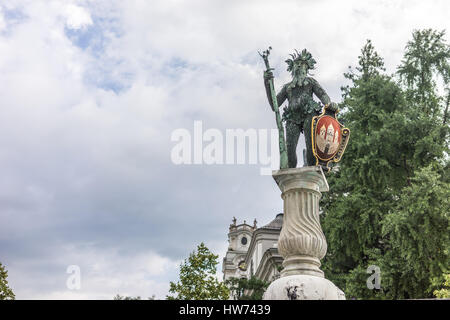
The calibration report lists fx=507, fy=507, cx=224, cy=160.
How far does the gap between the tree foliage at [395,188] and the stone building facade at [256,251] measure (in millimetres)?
Answer: 3257

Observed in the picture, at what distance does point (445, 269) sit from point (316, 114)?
1055 cm

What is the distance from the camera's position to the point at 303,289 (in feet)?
20.5

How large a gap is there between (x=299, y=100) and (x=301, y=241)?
8.16 feet

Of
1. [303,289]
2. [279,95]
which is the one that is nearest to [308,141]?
[279,95]

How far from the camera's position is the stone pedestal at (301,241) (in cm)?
630

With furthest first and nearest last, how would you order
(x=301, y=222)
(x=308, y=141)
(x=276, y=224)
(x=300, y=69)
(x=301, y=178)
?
1. (x=276, y=224)
2. (x=300, y=69)
3. (x=308, y=141)
4. (x=301, y=178)
5. (x=301, y=222)

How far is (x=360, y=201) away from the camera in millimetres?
18953

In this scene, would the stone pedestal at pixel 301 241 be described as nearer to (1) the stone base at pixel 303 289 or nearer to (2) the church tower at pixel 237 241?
(1) the stone base at pixel 303 289

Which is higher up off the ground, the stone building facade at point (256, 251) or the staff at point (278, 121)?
the stone building facade at point (256, 251)

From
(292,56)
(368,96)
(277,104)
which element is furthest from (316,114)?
(368,96)

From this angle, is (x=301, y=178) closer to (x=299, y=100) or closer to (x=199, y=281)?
(x=299, y=100)

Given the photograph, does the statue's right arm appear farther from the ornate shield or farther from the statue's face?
the ornate shield

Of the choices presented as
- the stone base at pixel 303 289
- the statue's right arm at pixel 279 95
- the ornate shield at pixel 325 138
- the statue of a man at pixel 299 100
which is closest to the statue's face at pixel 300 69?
the statue of a man at pixel 299 100
